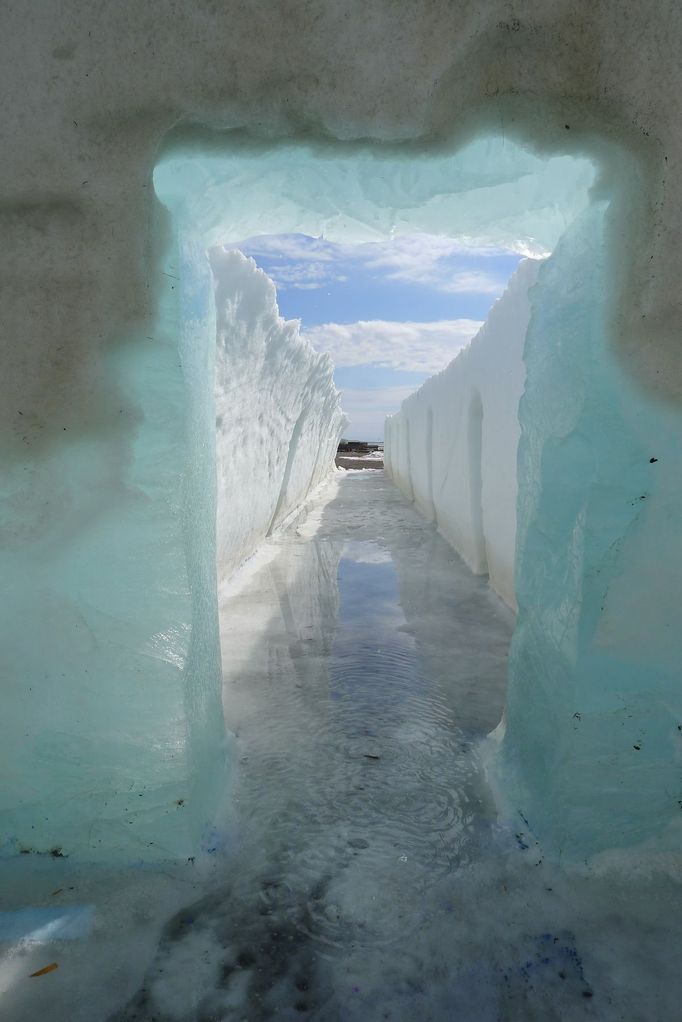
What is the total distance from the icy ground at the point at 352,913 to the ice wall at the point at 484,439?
235 cm

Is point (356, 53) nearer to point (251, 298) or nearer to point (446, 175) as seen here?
point (446, 175)

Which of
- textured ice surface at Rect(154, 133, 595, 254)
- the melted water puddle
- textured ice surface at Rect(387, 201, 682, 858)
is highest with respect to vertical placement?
textured ice surface at Rect(154, 133, 595, 254)

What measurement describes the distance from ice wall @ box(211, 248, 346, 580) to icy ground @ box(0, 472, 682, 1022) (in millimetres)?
3053

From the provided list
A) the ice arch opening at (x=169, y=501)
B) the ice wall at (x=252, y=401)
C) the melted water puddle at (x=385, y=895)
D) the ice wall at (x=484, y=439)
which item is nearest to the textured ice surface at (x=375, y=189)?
the ice arch opening at (x=169, y=501)

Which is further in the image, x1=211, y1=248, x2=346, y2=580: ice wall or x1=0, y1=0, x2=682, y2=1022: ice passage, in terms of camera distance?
x1=211, y1=248, x2=346, y2=580: ice wall

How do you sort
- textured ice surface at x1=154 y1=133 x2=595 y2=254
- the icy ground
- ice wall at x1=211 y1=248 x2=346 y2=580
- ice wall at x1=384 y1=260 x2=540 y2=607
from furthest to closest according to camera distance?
ice wall at x1=211 y1=248 x2=346 y2=580
ice wall at x1=384 y1=260 x2=540 y2=607
textured ice surface at x1=154 y1=133 x2=595 y2=254
the icy ground

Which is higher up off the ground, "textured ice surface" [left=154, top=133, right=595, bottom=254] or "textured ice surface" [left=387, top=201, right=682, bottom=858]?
"textured ice surface" [left=154, top=133, right=595, bottom=254]

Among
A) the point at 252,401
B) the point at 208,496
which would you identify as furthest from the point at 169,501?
the point at 252,401

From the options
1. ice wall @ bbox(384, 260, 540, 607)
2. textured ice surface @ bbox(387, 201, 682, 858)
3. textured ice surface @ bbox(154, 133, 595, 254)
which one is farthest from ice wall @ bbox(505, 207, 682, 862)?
ice wall @ bbox(384, 260, 540, 607)

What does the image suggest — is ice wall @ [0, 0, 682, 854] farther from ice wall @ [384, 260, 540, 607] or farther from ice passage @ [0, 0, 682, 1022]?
ice wall @ [384, 260, 540, 607]

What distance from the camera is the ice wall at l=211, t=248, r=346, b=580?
4969 millimetres

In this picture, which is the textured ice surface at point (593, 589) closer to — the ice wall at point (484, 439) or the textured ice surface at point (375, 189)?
the textured ice surface at point (375, 189)

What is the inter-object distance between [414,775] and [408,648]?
4.87 ft

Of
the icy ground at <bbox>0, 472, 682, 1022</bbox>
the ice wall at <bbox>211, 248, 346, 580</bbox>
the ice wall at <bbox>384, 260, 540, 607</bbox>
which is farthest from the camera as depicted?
the ice wall at <bbox>211, 248, 346, 580</bbox>
